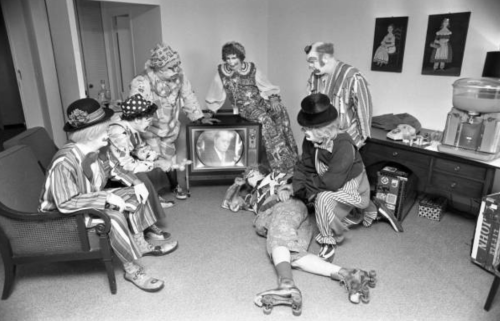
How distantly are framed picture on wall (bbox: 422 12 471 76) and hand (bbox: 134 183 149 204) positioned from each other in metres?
2.20

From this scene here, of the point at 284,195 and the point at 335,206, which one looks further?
the point at 284,195

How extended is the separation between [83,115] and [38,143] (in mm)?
729

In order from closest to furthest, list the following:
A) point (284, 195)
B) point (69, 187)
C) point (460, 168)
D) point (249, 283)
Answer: point (69, 187) < point (249, 283) < point (460, 168) < point (284, 195)

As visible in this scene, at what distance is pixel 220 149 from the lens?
3230 mm

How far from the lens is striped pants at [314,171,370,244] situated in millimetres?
2316

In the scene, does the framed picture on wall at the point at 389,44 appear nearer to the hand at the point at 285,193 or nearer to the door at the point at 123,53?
the hand at the point at 285,193

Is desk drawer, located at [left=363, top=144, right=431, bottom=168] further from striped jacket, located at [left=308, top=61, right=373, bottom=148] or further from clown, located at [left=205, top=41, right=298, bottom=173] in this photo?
clown, located at [left=205, top=41, right=298, bottom=173]

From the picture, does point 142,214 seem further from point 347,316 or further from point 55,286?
point 347,316

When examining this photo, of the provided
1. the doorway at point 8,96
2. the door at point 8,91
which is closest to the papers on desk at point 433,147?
the doorway at point 8,96

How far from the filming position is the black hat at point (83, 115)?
194 cm

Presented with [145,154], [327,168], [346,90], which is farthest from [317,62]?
[145,154]

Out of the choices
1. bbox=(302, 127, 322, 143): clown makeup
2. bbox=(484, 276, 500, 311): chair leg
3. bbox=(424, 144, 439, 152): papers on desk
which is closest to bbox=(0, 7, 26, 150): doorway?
bbox=(302, 127, 322, 143): clown makeup

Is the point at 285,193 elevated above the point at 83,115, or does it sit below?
below

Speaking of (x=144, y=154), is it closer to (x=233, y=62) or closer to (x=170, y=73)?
(x=170, y=73)
